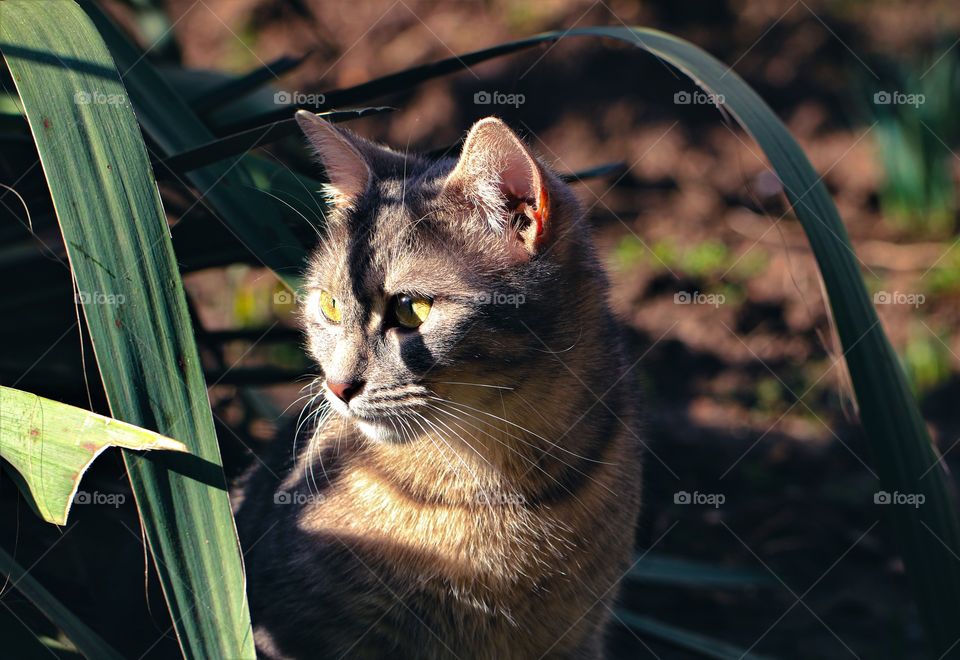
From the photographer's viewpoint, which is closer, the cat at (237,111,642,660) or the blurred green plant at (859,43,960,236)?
the cat at (237,111,642,660)

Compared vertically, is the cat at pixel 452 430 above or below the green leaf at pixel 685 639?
above

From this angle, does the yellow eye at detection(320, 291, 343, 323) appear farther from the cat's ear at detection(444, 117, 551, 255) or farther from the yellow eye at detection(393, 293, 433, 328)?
the cat's ear at detection(444, 117, 551, 255)

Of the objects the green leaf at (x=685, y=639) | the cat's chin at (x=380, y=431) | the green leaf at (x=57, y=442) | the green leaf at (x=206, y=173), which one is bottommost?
the green leaf at (x=685, y=639)

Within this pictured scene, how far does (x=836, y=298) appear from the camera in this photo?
1667mm

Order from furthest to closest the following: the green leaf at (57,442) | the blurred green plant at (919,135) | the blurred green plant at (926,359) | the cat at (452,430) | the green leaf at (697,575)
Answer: the blurred green plant at (919,135) → the blurred green plant at (926,359) → the green leaf at (697,575) → the cat at (452,430) → the green leaf at (57,442)

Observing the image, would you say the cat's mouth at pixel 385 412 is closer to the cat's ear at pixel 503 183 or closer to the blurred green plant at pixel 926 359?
the cat's ear at pixel 503 183

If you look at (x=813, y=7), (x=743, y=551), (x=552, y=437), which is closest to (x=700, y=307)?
(x=743, y=551)

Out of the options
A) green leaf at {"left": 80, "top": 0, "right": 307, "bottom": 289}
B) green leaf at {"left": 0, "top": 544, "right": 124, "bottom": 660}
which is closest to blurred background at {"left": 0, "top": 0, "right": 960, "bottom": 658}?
green leaf at {"left": 80, "top": 0, "right": 307, "bottom": 289}

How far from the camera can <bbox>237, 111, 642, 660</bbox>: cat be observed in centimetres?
174

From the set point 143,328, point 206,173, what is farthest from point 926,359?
point 143,328

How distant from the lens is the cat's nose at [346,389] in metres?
1.69

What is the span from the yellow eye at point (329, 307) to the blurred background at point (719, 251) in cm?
58

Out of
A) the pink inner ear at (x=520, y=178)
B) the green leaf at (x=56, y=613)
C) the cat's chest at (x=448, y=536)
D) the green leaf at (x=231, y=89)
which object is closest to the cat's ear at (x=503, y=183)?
the pink inner ear at (x=520, y=178)

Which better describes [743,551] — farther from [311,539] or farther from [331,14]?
[331,14]
